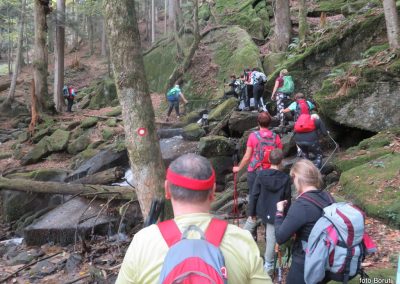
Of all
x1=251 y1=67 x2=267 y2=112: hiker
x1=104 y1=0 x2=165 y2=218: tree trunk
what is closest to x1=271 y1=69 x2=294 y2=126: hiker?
x1=251 y1=67 x2=267 y2=112: hiker

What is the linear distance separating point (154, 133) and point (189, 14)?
22.2 m

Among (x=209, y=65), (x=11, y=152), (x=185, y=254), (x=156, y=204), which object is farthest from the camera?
(x=209, y=65)

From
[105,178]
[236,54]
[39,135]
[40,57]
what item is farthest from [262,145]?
[40,57]

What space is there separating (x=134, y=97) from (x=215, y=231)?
3578 millimetres

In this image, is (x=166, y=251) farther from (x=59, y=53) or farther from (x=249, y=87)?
(x=59, y=53)

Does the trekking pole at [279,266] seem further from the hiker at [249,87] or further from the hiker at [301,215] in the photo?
the hiker at [249,87]

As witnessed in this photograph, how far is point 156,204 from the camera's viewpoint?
3461 millimetres

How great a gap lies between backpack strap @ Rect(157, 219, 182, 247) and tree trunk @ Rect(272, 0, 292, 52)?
18471 mm

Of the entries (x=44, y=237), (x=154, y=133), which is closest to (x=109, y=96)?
(x=44, y=237)

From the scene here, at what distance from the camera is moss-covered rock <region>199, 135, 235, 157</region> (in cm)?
1198

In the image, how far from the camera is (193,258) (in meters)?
1.83

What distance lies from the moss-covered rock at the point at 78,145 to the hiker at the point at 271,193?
12769 millimetres

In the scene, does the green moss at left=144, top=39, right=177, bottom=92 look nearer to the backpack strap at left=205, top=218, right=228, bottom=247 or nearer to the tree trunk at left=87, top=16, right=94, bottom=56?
the backpack strap at left=205, top=218, right=228, bottom=247

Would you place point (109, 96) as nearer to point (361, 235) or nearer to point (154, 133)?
point (154, 133)
